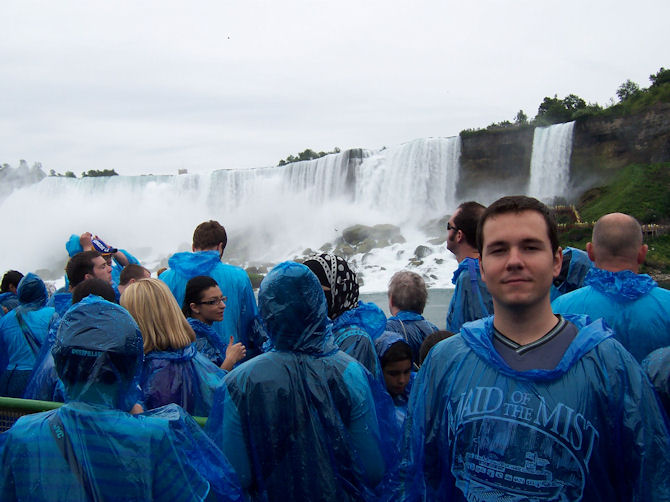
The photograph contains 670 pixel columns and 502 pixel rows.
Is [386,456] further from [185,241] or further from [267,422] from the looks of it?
[185,241]

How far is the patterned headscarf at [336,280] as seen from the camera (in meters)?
2.58

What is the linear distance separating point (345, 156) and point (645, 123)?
1769cm

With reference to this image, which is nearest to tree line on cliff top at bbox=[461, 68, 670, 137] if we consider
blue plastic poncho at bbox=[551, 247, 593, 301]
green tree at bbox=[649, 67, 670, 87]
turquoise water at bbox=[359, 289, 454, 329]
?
green tree at bbox=[649, 67, 670, 87]

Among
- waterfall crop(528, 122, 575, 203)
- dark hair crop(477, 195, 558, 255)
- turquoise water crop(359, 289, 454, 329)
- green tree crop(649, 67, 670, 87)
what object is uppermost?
green tree crop(649, 67, 670, 87)

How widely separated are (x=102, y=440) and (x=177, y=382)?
0.95 meters

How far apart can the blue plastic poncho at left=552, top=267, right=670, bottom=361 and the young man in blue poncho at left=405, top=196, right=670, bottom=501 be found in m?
1.10

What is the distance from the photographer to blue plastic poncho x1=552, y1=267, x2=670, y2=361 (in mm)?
2562

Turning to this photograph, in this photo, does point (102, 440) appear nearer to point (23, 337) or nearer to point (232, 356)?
point (232, 356)

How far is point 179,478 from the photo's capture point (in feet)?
5.51

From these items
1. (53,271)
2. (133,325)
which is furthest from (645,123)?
(53,271)

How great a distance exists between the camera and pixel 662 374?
1.97m

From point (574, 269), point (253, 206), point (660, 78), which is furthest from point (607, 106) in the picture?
point (574, 269)

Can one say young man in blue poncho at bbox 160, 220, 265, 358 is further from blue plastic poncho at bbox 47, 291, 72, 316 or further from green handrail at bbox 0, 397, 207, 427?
green handrail at bbox 0, 397, 207, 427

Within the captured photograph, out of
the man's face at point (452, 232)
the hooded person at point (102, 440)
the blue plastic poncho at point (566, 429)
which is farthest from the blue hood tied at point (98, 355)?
the man's face at point (452, 232)
